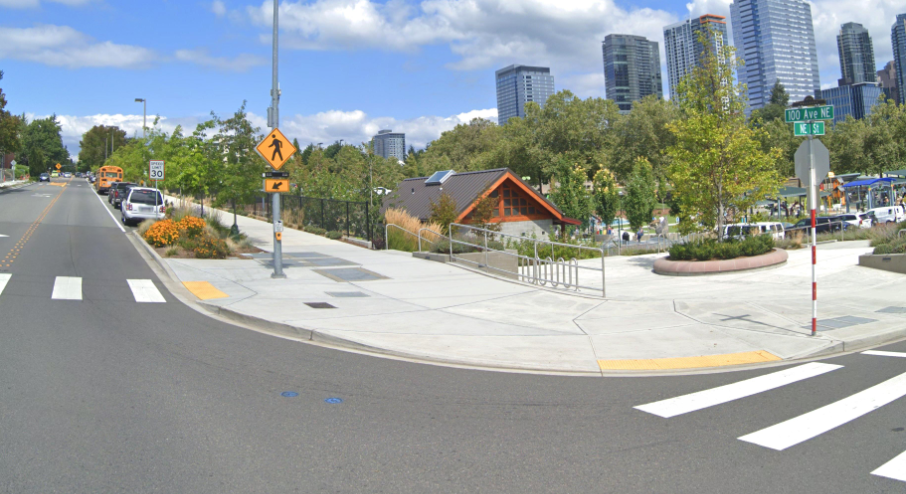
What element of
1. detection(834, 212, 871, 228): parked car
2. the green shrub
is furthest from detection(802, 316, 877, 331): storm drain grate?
detection(834, 212, 871, 228): parked car

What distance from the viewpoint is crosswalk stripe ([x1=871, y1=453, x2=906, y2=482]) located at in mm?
4498

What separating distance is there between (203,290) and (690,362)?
9.43 m

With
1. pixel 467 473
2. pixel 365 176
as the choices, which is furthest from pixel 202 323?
pixel 365 176

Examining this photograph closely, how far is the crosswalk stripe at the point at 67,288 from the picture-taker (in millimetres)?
11992

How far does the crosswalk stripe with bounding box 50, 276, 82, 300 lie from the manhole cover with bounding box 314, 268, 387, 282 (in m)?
5.27

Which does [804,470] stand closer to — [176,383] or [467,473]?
[467,473]

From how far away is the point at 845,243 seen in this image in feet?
79.2

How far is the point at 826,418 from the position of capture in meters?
5.79

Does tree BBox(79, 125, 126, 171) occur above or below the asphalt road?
above

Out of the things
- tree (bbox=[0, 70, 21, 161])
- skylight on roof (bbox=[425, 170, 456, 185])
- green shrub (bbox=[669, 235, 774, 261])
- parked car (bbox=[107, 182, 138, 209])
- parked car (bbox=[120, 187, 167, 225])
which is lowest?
green shrub (bbox=[669, 235, 774, 261])

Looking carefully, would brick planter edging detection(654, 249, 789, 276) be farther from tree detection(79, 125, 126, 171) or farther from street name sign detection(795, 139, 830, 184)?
tree detection(79, 125, 126, 171)

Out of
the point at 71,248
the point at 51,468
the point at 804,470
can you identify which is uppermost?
the point at 71,248

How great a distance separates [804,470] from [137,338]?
7938mm

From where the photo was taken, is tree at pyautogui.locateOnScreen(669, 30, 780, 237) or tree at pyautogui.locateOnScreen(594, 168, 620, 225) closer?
tree at pyautogui.locateOnScreen(669, 30, 780, 237)
